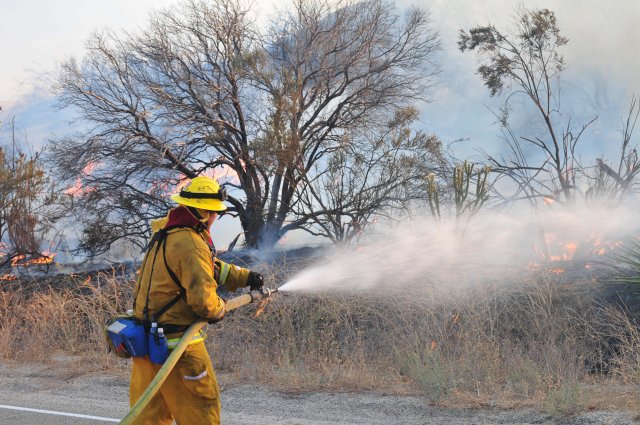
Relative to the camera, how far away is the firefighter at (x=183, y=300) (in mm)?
4871

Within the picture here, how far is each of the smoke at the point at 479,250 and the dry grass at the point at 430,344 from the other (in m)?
0.53

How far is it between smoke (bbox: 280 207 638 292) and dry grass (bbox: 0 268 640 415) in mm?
528

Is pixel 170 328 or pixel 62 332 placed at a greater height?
pixel 170 328

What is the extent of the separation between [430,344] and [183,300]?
528 cm

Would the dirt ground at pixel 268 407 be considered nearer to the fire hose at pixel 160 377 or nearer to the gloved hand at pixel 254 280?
the gloved hand at pixel 254 280

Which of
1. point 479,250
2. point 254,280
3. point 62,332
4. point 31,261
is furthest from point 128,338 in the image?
point 31,261

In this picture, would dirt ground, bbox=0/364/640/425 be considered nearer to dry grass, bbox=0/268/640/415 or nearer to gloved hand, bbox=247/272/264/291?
dry grass, bbox=0/268/640/415

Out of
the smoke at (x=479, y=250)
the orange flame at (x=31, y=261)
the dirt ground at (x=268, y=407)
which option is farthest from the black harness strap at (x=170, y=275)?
the orange flame at (x=31, y=261)

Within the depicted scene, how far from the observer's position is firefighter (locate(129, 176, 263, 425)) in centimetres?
487

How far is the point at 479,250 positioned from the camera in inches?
536

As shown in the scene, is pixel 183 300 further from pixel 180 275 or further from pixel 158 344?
pixel 158 344

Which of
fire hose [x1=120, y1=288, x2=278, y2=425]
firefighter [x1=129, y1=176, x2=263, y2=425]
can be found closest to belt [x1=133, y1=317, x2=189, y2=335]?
firefighter [x1=129, y1=176, x2=263, y2=425]

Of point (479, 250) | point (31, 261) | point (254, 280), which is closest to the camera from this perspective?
point (254, 280)

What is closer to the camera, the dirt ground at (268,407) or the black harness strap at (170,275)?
the black harness strap at (170,275)
